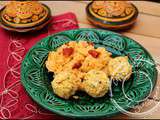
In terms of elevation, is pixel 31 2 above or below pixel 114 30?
above

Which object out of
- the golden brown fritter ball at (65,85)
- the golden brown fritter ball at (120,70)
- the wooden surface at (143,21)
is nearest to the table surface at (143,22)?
the wooden surface at (143,21)

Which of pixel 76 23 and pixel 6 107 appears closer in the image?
pixel 6 107

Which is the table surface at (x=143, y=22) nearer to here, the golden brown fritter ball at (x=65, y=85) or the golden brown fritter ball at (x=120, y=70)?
the golden brown fritter ball at (x=120, y=70)

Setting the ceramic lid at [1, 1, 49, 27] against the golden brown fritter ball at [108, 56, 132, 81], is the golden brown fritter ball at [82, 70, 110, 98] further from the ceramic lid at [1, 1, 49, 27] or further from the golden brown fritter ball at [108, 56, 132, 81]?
the ceramic lid at [1, 1, 49, 27]

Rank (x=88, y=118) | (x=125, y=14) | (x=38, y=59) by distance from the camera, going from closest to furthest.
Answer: (x=88, y=118), (x=38, y=59), (x=125, y=14)

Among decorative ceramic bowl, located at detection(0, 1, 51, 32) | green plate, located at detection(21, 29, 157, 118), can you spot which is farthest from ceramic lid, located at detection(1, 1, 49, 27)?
green plate, located at detection(21, 29, 157, 118)

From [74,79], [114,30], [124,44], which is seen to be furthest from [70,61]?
[114,30]

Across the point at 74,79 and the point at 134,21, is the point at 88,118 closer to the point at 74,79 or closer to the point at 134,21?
the point at 74,79

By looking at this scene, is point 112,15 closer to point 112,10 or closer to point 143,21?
point 112,10
